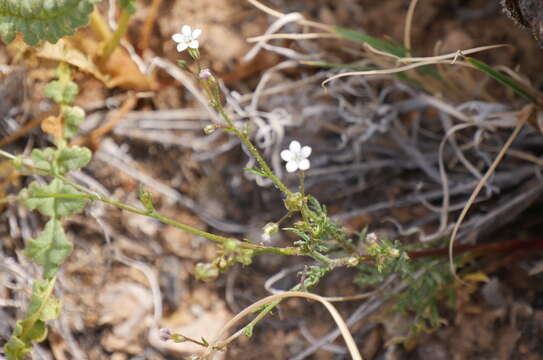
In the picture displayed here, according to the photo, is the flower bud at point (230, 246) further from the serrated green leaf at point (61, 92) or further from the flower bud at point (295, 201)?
the serrated green leaf at point (61, 92)

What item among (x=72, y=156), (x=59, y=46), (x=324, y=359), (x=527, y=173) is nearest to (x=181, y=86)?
(x=59, y=46)

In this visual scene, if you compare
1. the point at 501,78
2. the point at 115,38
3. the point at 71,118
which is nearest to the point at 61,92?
the point at 71,118

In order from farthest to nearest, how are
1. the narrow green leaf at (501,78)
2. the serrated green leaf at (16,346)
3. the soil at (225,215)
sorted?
1. the soil at (225,215)
2. the serrated green leaf at (16,346)
3. the narrow green leaf at (501,78)

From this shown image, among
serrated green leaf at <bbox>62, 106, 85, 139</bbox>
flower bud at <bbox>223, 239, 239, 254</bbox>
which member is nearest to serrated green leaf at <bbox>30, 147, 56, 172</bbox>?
serrated green leaf at <bbox>62, 106, 85, 139</bbox>

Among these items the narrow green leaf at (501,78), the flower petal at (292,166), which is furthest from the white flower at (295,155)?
the narrow green leaf at (501,78)

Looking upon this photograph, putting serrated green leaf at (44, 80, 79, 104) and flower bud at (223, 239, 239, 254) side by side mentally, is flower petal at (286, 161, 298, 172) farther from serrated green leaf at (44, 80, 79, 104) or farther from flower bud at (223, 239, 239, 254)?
serrated green leaf at (44, 80, 79, 104)

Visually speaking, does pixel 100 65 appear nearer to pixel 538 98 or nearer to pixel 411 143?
pixel 411 143
